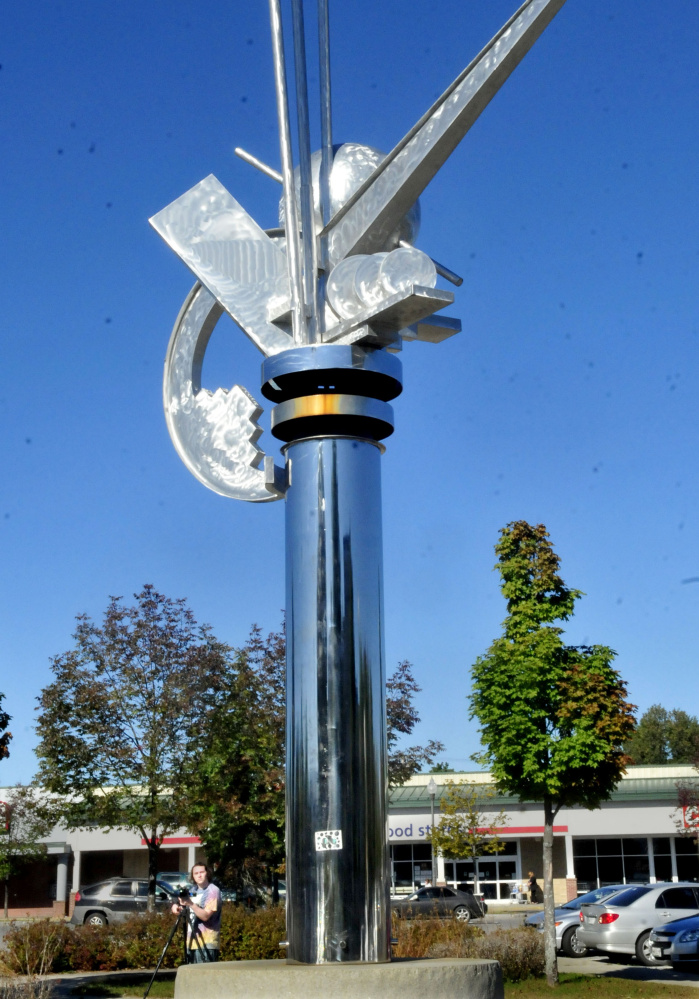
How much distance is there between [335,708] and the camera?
6.87 m

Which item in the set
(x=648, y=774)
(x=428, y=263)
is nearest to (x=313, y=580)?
(x=428, y=263)

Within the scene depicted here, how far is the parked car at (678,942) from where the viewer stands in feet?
59.2

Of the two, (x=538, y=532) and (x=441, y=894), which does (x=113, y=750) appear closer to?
(x=538, y=532)

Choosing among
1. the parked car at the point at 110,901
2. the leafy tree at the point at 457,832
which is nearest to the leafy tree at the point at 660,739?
the leafy tree at the point at 457,832

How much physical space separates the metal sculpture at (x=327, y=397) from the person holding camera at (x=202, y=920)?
262 centimetres

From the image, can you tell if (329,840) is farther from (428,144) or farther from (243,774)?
(243,774)

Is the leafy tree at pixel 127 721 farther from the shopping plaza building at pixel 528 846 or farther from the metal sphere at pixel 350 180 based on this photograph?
the shopping plaza building at pixel 528 846

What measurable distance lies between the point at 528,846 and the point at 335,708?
128 ft

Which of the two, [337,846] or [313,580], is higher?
[313,580]

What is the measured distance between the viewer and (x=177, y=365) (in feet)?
29.4

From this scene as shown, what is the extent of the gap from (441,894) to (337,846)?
25.2 meters

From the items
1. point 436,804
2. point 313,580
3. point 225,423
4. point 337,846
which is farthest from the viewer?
point 436,804

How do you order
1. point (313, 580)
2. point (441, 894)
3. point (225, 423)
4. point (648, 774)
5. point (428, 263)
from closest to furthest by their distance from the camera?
point (313, 580), point (428, 263), point (225, 423), point (441, 894), point (648, 774)

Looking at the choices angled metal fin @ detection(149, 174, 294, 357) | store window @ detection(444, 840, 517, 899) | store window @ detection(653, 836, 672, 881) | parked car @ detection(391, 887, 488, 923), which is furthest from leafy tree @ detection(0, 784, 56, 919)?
angled metal fin @ detection(149, 174, 294, 357)
